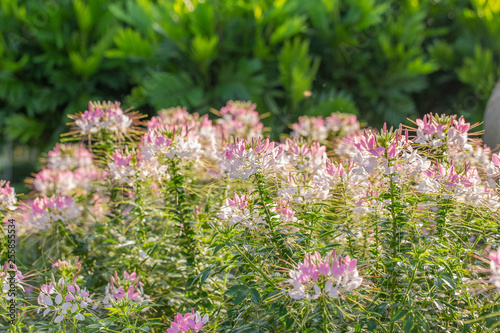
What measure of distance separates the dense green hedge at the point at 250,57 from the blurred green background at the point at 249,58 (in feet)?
0.05

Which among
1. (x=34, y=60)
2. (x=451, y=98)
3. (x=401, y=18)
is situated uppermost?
(x=34, y=60)

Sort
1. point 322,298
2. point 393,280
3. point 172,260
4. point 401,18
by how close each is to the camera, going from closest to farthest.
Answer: point 322,298 → point 393,280 → point 172,260 → point 401,18

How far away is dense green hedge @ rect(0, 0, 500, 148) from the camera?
15.5 ft

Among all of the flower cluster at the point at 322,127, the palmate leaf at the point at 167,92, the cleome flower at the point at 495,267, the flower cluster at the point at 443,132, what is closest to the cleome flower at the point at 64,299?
the cleome flower at the point at 495,267

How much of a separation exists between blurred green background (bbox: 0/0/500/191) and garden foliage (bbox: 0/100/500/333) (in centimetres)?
282

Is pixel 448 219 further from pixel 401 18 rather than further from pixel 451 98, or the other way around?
pixel 451 98

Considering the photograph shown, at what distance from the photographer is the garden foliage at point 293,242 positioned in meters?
1.21

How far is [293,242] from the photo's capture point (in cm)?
138

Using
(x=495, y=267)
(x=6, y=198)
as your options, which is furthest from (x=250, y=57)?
(x=495, y=267)

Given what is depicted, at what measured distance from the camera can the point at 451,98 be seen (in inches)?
227

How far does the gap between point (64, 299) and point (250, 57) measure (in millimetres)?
4211

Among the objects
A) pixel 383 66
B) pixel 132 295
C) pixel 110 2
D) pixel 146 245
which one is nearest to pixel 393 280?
pixel 132 295

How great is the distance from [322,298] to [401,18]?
4.85 metres

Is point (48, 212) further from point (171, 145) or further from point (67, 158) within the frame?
point (67, 158)
